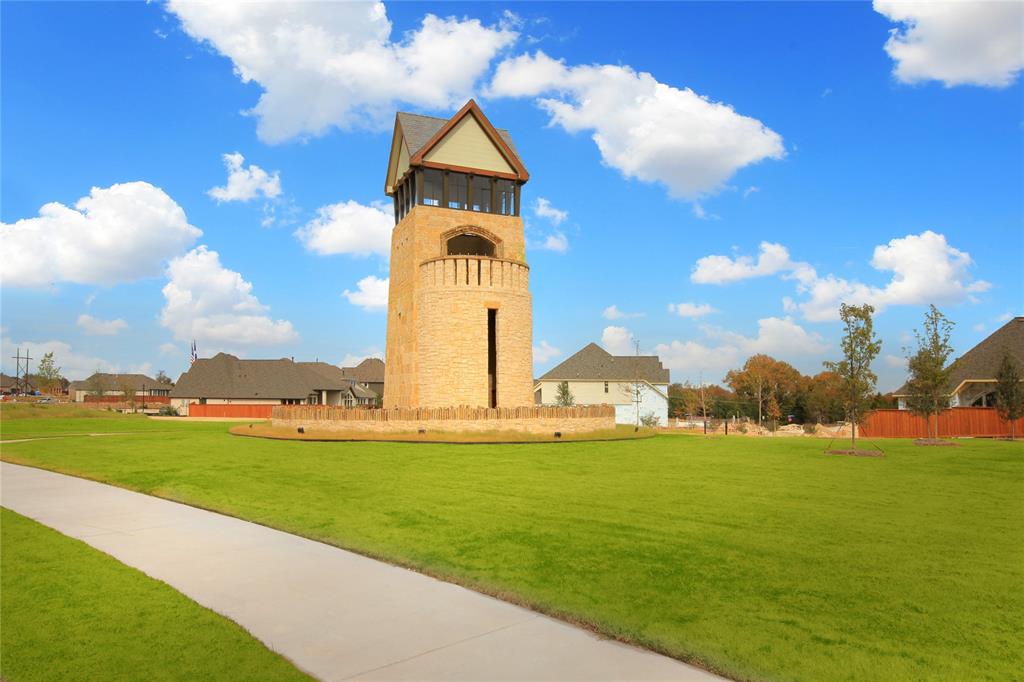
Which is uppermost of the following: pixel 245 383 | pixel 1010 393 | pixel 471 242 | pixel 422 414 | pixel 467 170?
pixel 467 170

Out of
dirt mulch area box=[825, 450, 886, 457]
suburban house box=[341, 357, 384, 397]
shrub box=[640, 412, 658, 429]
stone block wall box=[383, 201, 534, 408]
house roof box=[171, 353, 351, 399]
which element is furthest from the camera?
suburban house box=[341, 357, 384, 397]

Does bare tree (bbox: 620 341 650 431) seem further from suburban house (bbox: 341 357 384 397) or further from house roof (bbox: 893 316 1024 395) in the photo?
suburban house (bbox: 341 357 384 397)

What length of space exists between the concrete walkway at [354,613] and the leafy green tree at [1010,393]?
40.2 metres

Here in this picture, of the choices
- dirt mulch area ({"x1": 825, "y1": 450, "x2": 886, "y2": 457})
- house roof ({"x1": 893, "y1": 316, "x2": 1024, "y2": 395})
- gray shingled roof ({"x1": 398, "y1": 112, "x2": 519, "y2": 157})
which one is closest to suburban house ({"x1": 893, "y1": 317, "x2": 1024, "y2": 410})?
house roof ({"x1": 893, "y1": 316, "x2": 1024, "y2": 395})

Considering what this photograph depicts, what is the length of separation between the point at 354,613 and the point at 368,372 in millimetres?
112538

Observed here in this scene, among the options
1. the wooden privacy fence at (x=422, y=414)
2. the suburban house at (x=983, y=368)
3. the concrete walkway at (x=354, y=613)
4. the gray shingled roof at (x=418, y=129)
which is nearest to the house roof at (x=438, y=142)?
the gray shingled roof at (x=418, y=129)

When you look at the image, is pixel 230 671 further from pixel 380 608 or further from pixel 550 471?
pixel 550 471

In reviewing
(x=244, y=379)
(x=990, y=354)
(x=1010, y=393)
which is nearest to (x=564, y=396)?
(x=990, y=354)

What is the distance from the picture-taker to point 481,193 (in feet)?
140

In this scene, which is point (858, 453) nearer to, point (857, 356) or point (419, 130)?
point (857, 356)

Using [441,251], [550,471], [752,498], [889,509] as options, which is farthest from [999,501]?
[441,251]

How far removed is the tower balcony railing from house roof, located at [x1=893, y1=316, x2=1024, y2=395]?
29.6 m

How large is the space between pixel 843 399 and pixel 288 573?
1245 inches

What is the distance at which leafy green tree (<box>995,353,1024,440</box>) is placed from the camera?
118 ft
